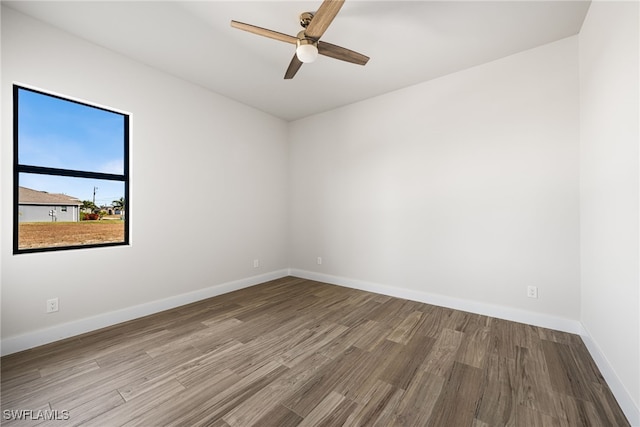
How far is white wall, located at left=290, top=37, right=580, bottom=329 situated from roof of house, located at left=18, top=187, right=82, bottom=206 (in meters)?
3.13

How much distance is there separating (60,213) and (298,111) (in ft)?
10.9

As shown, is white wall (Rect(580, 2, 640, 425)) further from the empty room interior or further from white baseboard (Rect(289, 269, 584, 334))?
white baseboard (Rect(289, 269, 584, 334))

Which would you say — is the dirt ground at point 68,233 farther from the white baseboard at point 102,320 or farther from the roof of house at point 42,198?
the white baseboard at point 102,320

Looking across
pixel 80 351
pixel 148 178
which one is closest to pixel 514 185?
pixel 148 178

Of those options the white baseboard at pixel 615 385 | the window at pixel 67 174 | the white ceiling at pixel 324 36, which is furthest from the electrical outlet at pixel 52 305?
the white baseboard at pixel 615 385

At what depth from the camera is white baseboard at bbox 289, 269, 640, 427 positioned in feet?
4.84

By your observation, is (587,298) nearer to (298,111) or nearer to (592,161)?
(592,161)

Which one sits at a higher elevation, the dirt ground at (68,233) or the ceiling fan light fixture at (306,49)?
the ceiling fan light fixture at (306,49)

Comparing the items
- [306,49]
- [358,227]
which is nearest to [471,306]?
[358,227]

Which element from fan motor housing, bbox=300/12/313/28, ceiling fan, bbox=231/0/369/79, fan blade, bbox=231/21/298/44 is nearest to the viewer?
ceiling fan, bbox=231/0/369/79

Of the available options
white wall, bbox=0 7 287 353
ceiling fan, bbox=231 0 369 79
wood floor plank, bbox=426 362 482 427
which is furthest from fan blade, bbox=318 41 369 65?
wood floor plank, bbox=426 362 482 427

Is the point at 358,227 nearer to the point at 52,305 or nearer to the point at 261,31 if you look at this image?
the point at 261,31

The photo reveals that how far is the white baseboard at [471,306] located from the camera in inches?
97.2

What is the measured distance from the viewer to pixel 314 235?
4457 mm
